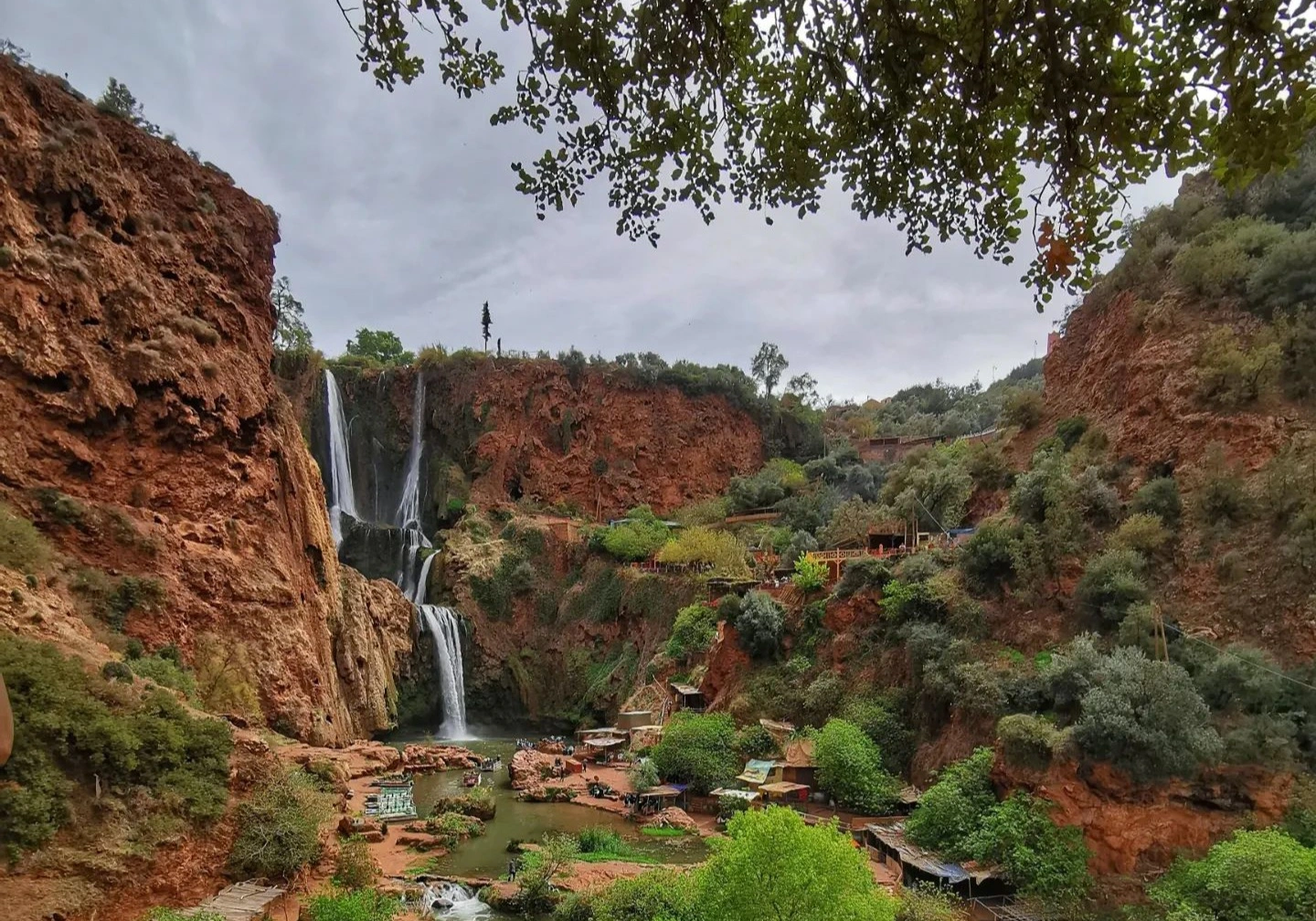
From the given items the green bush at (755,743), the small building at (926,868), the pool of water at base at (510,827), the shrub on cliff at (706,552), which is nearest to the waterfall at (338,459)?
the shrub on cliff at (706,552)

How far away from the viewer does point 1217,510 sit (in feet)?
51.3

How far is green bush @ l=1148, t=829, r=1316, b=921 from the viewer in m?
9.44

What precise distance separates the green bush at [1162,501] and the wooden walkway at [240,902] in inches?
737

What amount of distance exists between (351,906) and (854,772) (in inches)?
440

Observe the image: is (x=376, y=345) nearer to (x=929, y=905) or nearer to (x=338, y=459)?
(x=338, y=459)

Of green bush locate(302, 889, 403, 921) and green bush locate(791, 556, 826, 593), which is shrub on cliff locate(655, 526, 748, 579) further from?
green bush locate(302, 889, 403, 921)

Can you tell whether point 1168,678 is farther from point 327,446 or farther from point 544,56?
point 327,446

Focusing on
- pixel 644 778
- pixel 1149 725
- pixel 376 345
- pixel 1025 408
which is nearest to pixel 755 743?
pixel 644 778

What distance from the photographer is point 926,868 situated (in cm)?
1312

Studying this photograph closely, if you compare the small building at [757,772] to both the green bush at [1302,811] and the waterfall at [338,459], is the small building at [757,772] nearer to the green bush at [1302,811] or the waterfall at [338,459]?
the green bush at [1302,811]

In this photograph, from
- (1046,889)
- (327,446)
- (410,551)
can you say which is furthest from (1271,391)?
(327,446)

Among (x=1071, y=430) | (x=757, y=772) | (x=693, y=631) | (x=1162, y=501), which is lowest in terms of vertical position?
(x=757, y=772)

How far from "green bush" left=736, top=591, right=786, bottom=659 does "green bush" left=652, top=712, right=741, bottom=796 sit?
7.49 feet

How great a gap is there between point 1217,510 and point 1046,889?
899 centimetres
